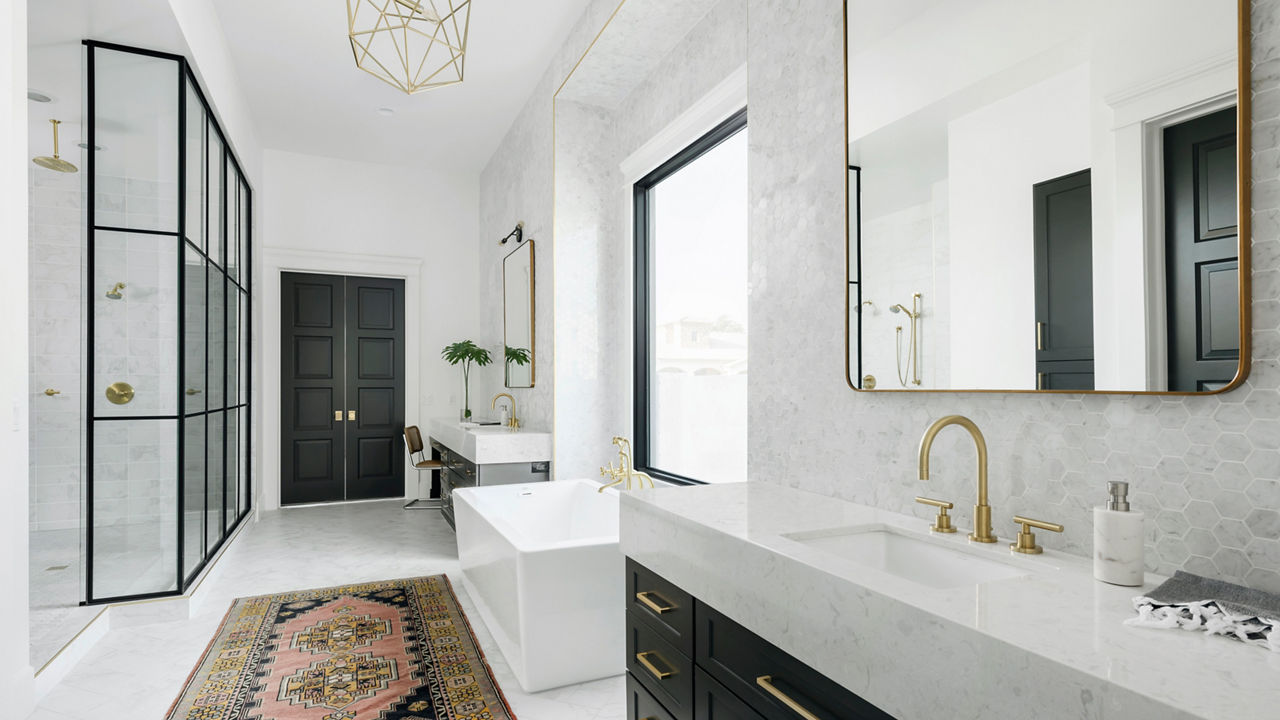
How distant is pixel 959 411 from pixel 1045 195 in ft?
1.56

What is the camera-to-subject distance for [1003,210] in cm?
135

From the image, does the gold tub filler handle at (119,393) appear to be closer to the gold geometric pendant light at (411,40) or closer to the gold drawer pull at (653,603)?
the gold geometric pendant light at (411,40)

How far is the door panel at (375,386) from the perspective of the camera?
5.98 m

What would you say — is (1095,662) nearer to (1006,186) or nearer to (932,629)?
(932,629)

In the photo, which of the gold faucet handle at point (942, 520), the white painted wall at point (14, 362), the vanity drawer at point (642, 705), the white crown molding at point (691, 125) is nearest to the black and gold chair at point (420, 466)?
the white crown molding at point (691, 125)

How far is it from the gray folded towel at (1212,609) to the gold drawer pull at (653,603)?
3.12ft

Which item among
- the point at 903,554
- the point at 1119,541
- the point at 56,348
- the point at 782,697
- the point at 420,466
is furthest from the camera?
the point at 420,466

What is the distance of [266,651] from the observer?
2688 mm

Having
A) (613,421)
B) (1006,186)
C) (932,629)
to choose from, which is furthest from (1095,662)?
(613,421)

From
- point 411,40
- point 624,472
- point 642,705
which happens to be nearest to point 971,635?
point 642,705

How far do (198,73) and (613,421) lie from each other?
2803 mm

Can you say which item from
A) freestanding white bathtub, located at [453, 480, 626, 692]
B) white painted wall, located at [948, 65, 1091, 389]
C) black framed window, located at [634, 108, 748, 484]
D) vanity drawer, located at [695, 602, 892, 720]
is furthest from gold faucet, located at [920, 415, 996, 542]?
black framed window, located at [634, 108, 748, 484]

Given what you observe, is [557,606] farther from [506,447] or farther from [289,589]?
[289,589]

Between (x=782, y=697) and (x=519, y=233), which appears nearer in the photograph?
(x=782, y=697)
